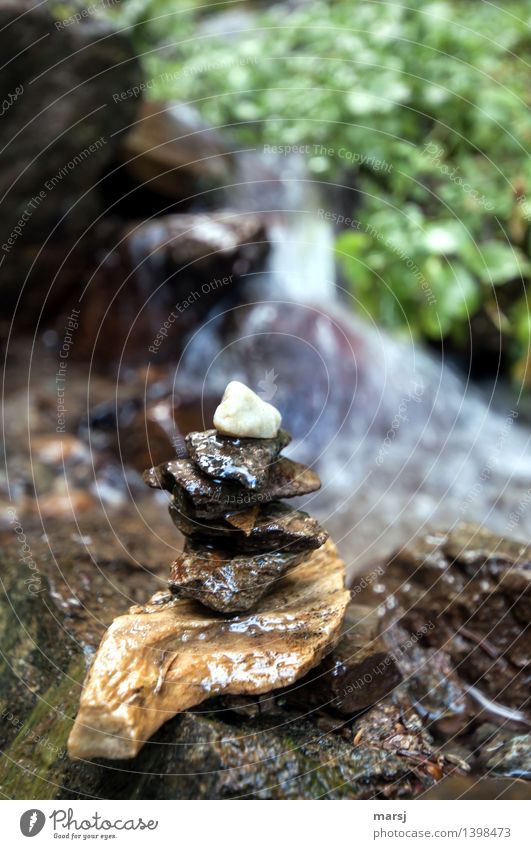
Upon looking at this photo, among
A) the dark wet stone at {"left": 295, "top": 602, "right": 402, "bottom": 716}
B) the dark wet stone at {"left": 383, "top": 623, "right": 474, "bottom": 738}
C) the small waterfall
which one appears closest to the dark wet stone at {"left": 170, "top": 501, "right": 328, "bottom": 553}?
the dark wet stone at {"left": 295, "top": 602, "right": 402, "bottom": 716}

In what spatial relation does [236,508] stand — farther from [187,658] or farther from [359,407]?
[359,407]

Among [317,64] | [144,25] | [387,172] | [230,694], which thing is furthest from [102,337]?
[230,694]

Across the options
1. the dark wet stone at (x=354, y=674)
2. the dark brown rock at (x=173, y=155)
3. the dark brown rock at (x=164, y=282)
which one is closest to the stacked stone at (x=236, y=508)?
the dark wet stone at (x=354, y=674)

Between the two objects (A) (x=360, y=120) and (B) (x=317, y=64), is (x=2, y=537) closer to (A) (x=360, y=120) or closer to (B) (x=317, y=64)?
(A) (x=360, y=120)

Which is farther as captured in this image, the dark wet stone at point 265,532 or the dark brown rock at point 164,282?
the dark brown rock at point 164,282

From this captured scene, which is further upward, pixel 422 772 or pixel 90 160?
pixel 90 160

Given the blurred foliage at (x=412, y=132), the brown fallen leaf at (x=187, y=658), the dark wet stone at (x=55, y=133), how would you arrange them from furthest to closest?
1. the blurred foliage at (x=412, y=132)
2. the dark wet stone at (x=55, y=133)
3. the brown fallen leaf at (x=187, y=658)

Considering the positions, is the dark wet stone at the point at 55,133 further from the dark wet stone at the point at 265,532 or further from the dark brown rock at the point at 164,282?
the dark wet stone at the point at 265,532
